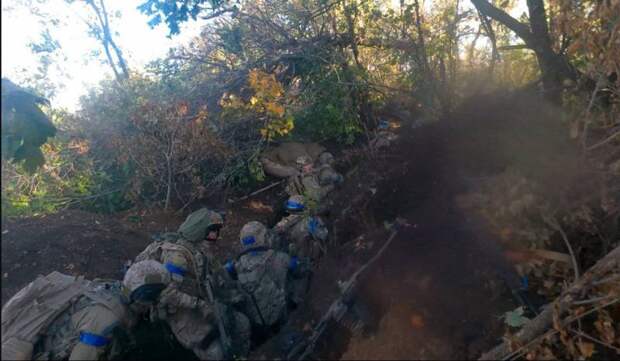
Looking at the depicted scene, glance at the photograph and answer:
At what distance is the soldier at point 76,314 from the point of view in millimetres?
2350

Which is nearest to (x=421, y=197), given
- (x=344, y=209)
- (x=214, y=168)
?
(x=344, y=209)

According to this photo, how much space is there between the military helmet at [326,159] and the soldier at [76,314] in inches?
189

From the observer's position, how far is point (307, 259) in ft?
15.6

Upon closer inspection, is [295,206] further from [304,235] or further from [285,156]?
[285,156]

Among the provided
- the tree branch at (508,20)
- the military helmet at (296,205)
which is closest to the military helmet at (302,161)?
the military helmet at (296,205)

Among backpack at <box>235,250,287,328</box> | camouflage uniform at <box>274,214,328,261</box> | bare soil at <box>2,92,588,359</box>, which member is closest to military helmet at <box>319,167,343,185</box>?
bare soil at <box>2,92,588,359</box>

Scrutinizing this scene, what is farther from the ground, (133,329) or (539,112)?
(539,112)

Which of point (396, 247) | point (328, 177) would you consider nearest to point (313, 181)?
point (328, 177)

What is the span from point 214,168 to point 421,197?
13.9 feet

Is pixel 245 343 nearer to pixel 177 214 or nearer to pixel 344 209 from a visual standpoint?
pixel 344 209

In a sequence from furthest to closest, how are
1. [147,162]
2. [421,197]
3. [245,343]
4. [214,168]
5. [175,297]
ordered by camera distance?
1. [214,168]
2. [147,162]
3. [421,197]
4. [245,343]
5. [175,297]

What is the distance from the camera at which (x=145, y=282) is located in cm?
313

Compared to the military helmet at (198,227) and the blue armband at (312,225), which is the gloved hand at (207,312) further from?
the blue armband at (312,225)

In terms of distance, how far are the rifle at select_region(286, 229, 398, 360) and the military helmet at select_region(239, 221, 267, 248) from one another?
152 cm
